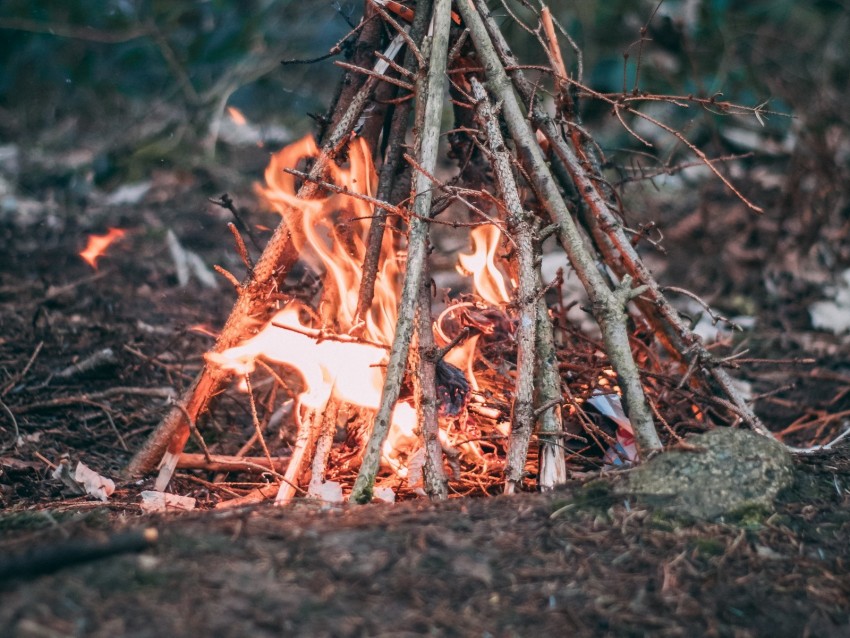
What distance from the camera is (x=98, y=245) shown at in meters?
6.46

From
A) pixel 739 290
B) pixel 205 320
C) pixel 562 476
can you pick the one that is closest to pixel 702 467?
A: pixel 562 476

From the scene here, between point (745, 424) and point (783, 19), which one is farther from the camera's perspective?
point (783, 19)

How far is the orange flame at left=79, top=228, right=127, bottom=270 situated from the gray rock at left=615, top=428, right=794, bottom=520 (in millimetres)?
4949

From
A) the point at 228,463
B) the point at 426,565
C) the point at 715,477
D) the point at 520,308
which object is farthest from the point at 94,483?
the point at 715,477

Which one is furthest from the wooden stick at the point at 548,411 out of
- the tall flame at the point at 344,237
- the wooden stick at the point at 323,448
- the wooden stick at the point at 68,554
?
the wooden stick at the point at 68,554

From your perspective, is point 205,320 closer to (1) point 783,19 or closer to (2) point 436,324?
(2) point 436,324

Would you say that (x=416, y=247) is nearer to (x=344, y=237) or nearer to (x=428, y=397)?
(x=428, y=397)

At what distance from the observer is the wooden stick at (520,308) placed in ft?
8.66

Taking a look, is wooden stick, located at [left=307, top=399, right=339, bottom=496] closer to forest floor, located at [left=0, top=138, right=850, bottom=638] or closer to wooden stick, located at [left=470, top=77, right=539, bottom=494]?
forest floor, located at [left=0, top=138, right=850, bottom=638]

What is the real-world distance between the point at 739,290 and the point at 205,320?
441 cm

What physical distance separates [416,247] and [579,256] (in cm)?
65

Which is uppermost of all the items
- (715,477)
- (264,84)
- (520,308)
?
(264,84)

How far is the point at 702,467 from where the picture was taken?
242 cm

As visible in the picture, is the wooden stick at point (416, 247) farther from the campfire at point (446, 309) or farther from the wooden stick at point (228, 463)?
the wooden stick at point (228, 463)
